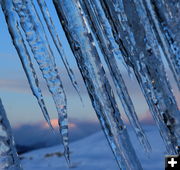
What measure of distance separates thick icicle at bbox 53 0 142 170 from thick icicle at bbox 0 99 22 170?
0.65 m

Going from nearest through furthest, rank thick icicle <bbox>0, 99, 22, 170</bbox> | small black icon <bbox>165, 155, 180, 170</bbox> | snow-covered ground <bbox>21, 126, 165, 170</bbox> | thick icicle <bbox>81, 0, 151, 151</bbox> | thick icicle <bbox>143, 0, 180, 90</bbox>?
thick icicle <bbox>0, 99, 22, 170</bbox> < small black icon <bbox>165, 155, 180, 170</bbox> < thick icicle <bbox>81, 0, 151, 151</bbox> < thick icicle <bbox>143, 0, 180, 90</bbox> < snow-covered ground <bbox>21, 126, 165, 170</bbox>

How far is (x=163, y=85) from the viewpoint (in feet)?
7.48

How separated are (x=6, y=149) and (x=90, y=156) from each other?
4.95 metres

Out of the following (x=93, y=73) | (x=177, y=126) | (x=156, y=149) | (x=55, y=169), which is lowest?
(x=156, y=149)

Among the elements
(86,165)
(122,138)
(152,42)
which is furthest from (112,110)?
(86,165)

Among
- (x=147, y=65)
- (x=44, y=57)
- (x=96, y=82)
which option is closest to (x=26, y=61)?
(x=44, y=57)

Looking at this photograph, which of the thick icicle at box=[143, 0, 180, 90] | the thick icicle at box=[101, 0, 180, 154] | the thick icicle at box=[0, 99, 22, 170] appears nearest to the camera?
the thick icicle at box=[0, 99, 22, 170]

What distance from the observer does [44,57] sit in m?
1.44

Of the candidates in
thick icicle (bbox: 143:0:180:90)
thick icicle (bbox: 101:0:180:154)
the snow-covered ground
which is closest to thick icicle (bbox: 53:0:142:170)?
thick icicle (bbox: 101:0:180:154)

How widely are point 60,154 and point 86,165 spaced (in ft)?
3.94

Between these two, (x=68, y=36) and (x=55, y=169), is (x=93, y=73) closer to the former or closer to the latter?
(x=68, y=36)

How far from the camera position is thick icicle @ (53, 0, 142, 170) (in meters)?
1.66

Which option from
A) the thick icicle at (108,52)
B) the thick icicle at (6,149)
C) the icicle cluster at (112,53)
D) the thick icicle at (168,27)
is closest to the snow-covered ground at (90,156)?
the thick icicle at (168,27)

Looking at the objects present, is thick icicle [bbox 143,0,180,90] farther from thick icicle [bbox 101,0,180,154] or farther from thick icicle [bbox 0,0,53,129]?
thick icicle [bbox 0,0,53,129]
